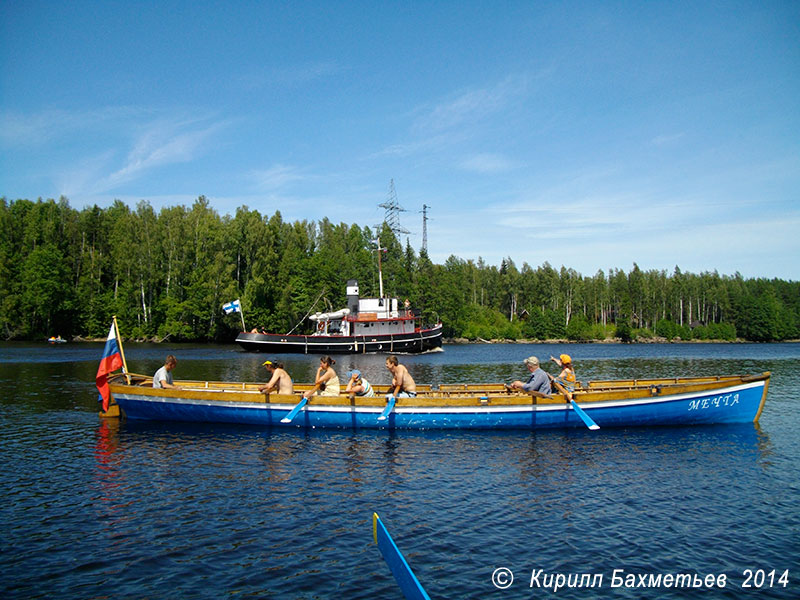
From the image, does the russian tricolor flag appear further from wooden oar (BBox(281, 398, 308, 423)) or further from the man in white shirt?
wooden oar (BBox(281, 398, 308, 423))

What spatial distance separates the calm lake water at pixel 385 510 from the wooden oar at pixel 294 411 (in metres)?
0.59

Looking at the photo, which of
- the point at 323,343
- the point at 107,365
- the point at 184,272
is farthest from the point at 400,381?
the point at 184,272

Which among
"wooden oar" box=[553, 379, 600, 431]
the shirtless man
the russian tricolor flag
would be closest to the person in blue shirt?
"wooden oar" box=[553, 379, 600, 431]

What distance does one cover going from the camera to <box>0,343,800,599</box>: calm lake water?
8500mm

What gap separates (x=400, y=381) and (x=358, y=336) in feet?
150

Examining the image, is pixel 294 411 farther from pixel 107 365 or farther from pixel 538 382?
pixel 538 382

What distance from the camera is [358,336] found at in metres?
64.2

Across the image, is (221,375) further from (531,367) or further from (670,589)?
(670,589)

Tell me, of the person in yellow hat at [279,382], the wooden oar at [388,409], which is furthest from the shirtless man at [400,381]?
the person in yellow hat at [279,382]

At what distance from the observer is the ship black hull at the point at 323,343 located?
2512 inches

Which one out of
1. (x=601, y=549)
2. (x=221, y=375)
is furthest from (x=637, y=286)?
(x=601, y=549)

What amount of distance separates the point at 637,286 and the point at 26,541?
410ft

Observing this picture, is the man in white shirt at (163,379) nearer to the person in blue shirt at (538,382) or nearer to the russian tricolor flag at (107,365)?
the russian tricolor flag at (107,365)

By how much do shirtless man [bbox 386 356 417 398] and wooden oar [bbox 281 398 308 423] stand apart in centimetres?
309
